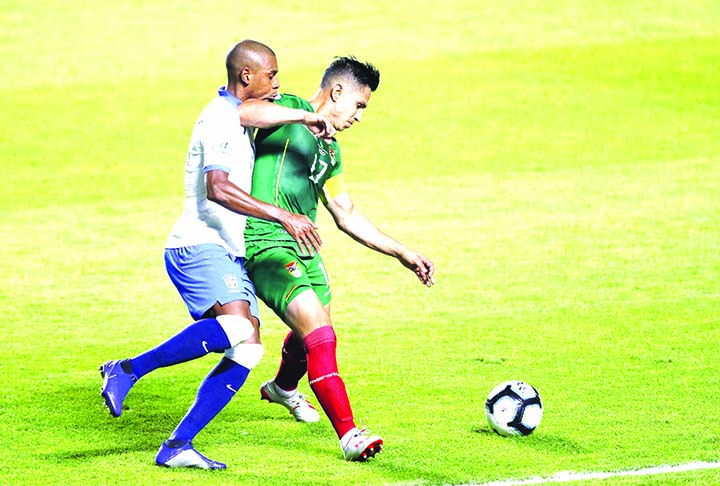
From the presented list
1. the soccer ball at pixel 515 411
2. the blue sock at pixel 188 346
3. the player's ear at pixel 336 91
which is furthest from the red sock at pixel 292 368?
the player's ear at pixel 336 91

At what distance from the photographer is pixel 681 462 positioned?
6.84 m

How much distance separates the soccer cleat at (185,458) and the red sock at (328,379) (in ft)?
2.28

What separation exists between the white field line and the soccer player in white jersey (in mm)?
1609

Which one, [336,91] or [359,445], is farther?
[336,91]

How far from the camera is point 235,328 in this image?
683 centimetres

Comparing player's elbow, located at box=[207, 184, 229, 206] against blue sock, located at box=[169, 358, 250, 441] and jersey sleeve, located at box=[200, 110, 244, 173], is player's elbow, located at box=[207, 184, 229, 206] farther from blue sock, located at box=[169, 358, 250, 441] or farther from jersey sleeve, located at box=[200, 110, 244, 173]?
blue sock, located at box=[169, 358, 250, 441]

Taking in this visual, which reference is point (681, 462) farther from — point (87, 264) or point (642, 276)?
point (87, 264)

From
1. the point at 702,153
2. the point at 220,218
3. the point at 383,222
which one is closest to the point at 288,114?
the point at 220,218

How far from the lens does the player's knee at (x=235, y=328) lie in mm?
6824

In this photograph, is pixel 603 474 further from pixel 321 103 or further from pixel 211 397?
pixel 321 103

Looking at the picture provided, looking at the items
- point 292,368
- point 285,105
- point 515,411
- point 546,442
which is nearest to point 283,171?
point 285,105

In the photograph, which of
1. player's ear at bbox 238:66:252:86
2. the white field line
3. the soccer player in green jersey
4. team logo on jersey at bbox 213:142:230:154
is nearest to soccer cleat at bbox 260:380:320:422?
the soccer player in green jersey

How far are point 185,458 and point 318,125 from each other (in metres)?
2.04

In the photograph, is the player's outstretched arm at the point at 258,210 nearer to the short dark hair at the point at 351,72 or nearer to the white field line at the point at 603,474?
the short dark hair at the point at 351,72
